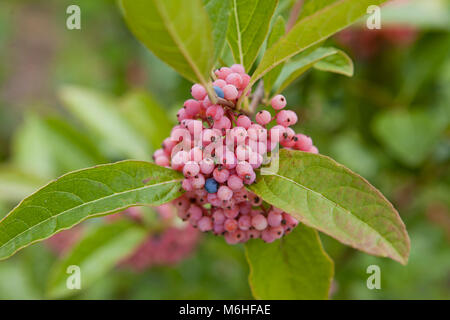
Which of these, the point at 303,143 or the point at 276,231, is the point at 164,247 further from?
the point at 303,143

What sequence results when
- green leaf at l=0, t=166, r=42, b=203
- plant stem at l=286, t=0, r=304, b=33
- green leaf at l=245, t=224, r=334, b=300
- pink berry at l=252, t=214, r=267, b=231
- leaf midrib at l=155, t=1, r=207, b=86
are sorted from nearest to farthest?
leaf midrib at l=155, t=1, r=207, b=86 → pink berry at l=252, t=214, r=267, b=231 → green leaf at l=245, t=224, r=334, b=300 → plant stem at l=286, t=0, r=304, b=33 → green leaf at l=0, t=166, r=42, b=203

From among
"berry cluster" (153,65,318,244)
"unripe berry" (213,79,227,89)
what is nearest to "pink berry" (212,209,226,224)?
"berry cluster" (153,65,318,244)

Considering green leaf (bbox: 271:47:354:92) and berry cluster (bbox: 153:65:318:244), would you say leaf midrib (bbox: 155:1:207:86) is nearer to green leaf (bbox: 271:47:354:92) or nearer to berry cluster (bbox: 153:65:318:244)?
berry cluster (bbox: 153:65:318:244)

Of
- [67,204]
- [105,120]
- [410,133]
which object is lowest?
[67,204]

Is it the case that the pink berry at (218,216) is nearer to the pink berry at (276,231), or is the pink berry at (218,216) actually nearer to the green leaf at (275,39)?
the pink berry at (276,231)

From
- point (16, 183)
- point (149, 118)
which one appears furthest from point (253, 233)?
point (16, 183)

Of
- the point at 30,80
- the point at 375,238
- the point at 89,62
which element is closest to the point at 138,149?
the point at 375,238
